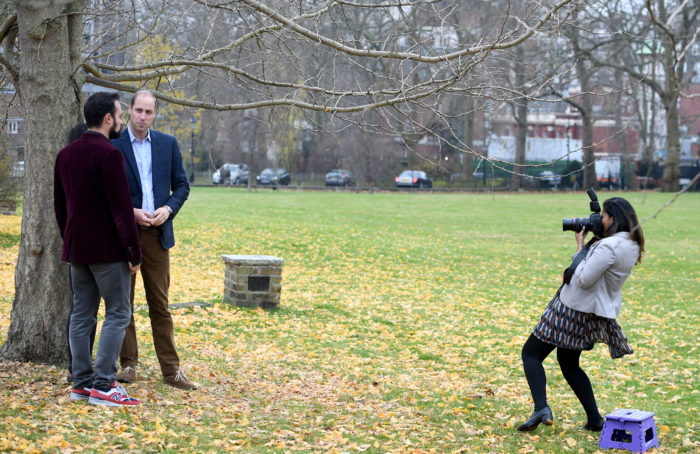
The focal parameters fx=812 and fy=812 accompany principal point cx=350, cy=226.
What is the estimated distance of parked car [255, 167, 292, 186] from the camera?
52844 millimetres

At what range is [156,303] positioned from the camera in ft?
18.9

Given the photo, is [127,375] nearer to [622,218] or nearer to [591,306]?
[591,306]

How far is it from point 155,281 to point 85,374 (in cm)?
79

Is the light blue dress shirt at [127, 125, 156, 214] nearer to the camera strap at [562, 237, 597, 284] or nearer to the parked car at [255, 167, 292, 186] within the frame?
the camera strap at [562, 237, 597, 284]

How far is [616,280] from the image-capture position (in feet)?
16.9

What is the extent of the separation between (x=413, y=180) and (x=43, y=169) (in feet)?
152

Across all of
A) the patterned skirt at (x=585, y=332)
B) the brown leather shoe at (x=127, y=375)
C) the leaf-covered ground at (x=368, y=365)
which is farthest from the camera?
the brown leather shoe at (x=127, y=375)

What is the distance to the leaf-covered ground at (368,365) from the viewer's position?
5.05 m

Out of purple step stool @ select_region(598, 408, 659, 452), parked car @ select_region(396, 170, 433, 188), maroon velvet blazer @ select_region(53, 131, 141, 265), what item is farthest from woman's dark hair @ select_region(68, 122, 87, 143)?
parked car @ select_region(396, 170, 433, 188)

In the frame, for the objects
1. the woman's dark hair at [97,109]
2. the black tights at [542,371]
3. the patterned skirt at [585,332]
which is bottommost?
the black tights at [542,371]

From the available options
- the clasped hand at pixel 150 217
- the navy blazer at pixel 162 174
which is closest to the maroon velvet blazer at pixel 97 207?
the clasped hand at pixel 150 217

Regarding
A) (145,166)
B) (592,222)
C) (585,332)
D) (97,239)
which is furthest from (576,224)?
(97,239)

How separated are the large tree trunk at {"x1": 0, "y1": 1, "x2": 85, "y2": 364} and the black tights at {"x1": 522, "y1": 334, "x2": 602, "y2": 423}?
11.1 feet

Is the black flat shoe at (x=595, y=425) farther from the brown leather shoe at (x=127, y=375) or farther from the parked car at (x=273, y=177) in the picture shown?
the parked car at (x=273, y=177)
